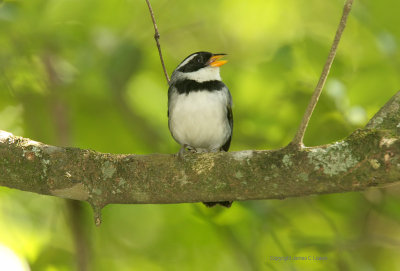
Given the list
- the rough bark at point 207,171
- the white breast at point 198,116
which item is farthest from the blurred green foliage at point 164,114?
the rough bark at point 207,171

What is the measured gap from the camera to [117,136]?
576 cm

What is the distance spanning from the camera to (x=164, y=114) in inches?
215

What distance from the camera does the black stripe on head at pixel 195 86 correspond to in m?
4.73

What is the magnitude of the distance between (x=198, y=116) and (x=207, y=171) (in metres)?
1.52

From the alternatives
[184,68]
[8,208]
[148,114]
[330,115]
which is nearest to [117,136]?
[148,114]

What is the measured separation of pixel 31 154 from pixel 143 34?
3.05 metres

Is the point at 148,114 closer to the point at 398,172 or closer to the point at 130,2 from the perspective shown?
the point at 130,2

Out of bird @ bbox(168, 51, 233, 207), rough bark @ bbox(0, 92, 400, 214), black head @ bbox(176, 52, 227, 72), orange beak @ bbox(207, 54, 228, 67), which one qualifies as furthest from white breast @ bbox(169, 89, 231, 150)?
rough bark @ bbox(0, 92, 400, 214)

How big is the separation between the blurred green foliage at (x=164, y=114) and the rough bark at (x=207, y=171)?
1.32m

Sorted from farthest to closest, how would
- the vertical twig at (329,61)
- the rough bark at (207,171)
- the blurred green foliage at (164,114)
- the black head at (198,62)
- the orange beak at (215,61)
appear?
the black head at (198,62) < the orange beak at (215,61) < the blurred green foliage at (164,114) < the rough bark at (207,171) < the vertical twig at (329,61)

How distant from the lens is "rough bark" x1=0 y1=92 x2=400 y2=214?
282 cm

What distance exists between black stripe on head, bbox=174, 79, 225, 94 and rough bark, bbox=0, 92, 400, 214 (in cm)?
144

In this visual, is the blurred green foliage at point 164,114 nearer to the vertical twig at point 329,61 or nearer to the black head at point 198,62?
the black head at point 198,62

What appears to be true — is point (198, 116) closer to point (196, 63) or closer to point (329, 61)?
point (196, 63)
